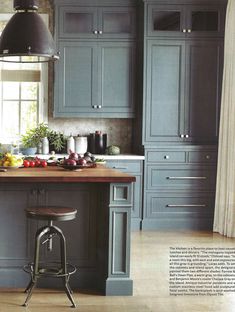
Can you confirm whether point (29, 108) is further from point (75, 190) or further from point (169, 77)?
point (75, 190)

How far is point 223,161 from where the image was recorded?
673 centimetres

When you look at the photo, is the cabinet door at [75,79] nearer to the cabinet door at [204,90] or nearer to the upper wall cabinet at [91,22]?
the upper wall cabinet at [91,22]

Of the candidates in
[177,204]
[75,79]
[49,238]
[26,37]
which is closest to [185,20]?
[75,79]

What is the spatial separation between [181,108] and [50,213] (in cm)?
347

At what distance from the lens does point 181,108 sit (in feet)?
22.9

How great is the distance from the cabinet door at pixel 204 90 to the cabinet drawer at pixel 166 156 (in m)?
0.27

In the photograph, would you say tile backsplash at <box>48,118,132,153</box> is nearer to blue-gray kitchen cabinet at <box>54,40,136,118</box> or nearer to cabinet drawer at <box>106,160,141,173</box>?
blue-gray kitchen cabinet at <box>54,40,136,118</box>

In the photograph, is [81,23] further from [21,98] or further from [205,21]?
[205,21]

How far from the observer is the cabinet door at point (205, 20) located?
22.8ft

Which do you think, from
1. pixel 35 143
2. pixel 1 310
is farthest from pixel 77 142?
pixel 1 310

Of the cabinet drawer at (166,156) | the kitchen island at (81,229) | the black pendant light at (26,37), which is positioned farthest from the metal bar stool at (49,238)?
the cabinet drawer at (166,156)

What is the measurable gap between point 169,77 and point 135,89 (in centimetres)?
47

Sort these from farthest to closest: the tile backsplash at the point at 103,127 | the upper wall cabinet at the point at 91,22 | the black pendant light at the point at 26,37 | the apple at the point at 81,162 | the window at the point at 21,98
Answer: the tile backsplash at the point at 103,127 < the window at the point at 21,98 < the upper wall cabinet at the point at 91,22 < the apple at the point at 81,162 < the black pendant light at the point at 26,37

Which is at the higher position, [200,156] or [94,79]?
[94,79]
